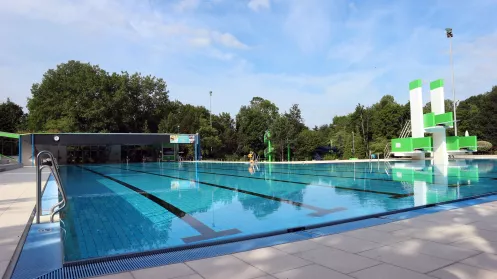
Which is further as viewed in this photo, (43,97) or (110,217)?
(43,97)

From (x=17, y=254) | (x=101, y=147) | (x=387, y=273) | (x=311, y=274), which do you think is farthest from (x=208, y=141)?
(x=387, y=273)

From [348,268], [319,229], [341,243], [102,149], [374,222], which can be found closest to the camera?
[348,268]

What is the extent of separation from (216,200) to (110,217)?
106 inches

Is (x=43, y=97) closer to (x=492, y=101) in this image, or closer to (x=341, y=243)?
(x=341, y=243)

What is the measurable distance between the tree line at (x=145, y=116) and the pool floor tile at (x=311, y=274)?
97.0 ft

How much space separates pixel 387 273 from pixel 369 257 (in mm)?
409

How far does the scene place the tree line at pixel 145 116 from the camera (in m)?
35.6

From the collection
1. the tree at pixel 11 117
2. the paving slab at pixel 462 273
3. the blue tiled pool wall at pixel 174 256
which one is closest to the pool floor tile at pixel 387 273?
the paving slab at pixel 462 273

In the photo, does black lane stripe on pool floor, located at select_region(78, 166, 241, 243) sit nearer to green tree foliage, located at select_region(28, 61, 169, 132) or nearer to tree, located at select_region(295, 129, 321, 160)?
tree, located at select_region(295, 129, 321, 160)

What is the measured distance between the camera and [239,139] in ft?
123

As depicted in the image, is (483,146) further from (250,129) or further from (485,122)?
(250,129)

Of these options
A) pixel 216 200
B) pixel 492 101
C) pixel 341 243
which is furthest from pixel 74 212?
pixel 492 101

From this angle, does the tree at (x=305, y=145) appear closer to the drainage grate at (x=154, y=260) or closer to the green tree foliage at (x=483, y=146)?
the green tree foliage at (x=483, y=146)

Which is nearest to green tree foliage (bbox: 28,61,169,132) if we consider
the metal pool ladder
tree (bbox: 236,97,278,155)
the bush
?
tree (bbox: 236,97,278,155)
